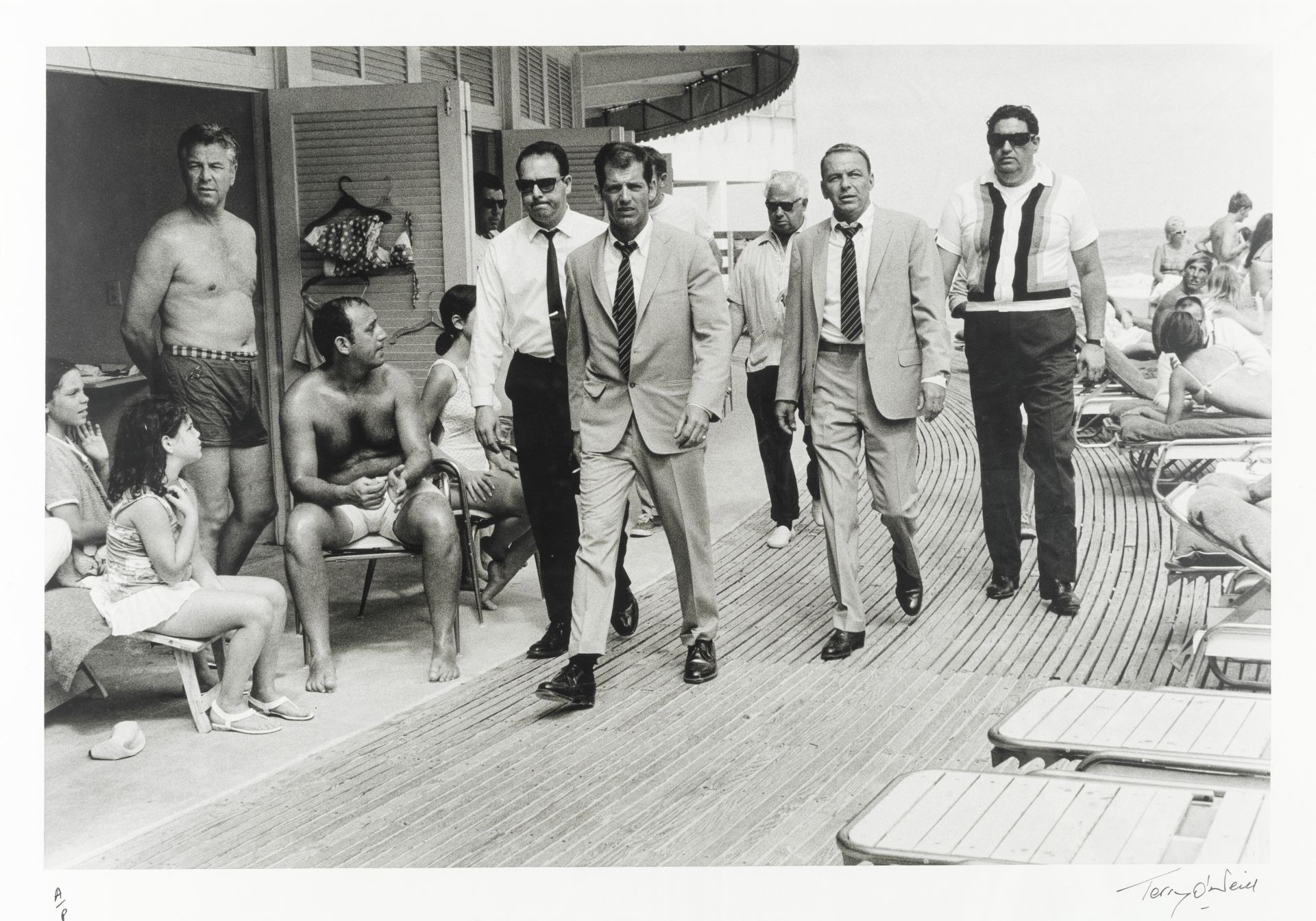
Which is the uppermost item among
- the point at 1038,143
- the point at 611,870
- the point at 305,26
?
the point at 305,26

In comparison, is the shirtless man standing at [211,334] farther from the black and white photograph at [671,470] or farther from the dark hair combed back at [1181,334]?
the dark hair combed back at [1181,334]

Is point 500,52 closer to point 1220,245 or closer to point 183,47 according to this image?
point 183,47

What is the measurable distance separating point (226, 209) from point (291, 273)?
27.2 inches

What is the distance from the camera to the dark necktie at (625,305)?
158 inches

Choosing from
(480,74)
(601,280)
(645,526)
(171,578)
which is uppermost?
(480,74)

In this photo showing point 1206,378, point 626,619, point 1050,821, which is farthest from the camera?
point 626,619

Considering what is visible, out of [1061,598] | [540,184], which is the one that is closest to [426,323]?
[540,184]

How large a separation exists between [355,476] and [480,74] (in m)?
2.94

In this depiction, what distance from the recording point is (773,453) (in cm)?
549

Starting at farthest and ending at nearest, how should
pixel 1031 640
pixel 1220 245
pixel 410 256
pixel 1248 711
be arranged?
pixel 410 256 → pixel 1031 640 → pixel 1220 245 → pixel 1248 711

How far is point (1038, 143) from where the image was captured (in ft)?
12.8

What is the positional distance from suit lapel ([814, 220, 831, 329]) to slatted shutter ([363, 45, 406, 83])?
180 cm

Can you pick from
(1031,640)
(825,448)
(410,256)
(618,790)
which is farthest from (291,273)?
(1031,640)

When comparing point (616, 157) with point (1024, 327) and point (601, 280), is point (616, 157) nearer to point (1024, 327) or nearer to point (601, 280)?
point (601, 280)
